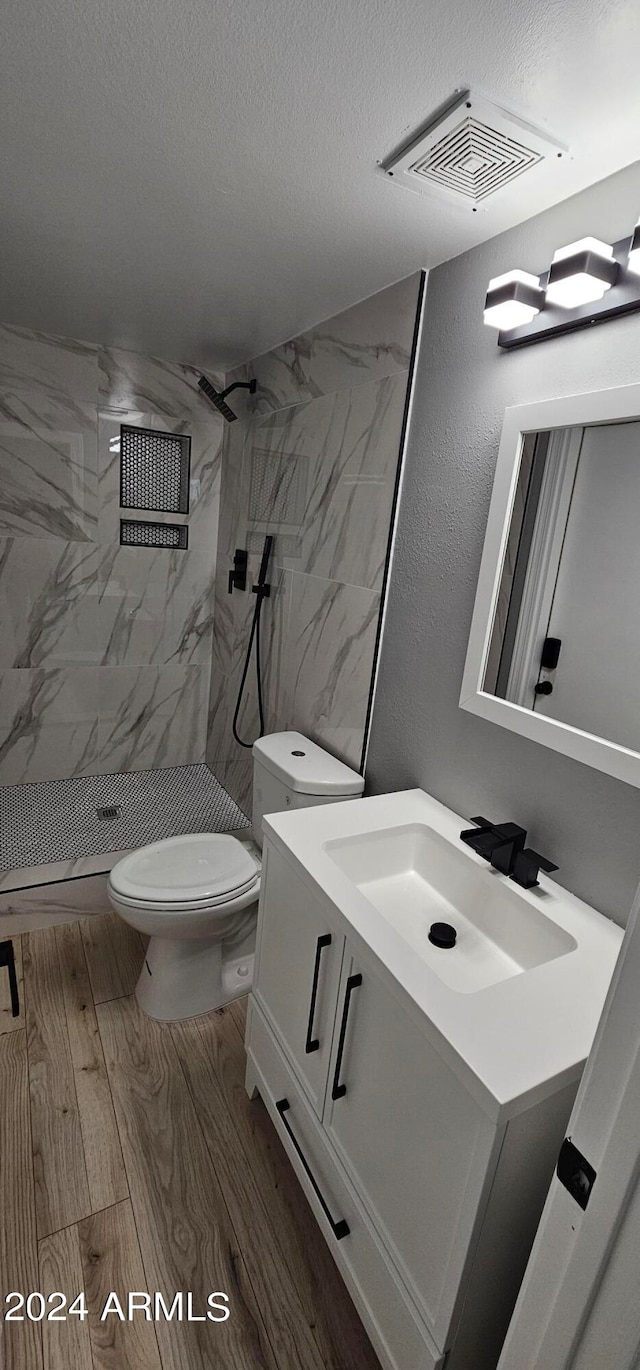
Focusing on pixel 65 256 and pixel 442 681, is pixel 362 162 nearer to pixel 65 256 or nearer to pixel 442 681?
pixel 65 256

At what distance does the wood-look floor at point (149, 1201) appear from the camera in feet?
3.91

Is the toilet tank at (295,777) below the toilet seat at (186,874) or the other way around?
the other way around

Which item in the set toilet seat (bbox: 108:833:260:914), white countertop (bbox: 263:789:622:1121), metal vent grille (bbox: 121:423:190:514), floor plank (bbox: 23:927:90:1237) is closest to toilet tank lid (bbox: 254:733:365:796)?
toilet seat (bbox: 108:833:260:914)

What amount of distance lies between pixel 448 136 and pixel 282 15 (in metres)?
0.34

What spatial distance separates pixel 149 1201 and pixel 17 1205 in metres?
0.29

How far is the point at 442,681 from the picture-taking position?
1.58 m

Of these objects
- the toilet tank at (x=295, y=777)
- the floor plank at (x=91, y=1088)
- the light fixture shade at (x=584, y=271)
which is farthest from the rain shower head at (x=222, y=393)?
the floor plank at (x=91, y=1088)

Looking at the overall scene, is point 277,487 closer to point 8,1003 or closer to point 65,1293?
point 8,1003

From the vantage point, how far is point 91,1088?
169 centimetres

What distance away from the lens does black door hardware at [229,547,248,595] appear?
273 cm

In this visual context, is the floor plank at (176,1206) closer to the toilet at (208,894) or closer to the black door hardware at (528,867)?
the toilet at (208,894)

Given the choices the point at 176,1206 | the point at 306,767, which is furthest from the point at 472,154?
the point at 176,1206

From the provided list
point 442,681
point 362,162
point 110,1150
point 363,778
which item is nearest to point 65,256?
point 362,162

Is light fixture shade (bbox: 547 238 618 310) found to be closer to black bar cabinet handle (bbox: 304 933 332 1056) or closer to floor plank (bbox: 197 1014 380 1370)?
black bar cabinet handle (bbox: 304 933 332 1056)
